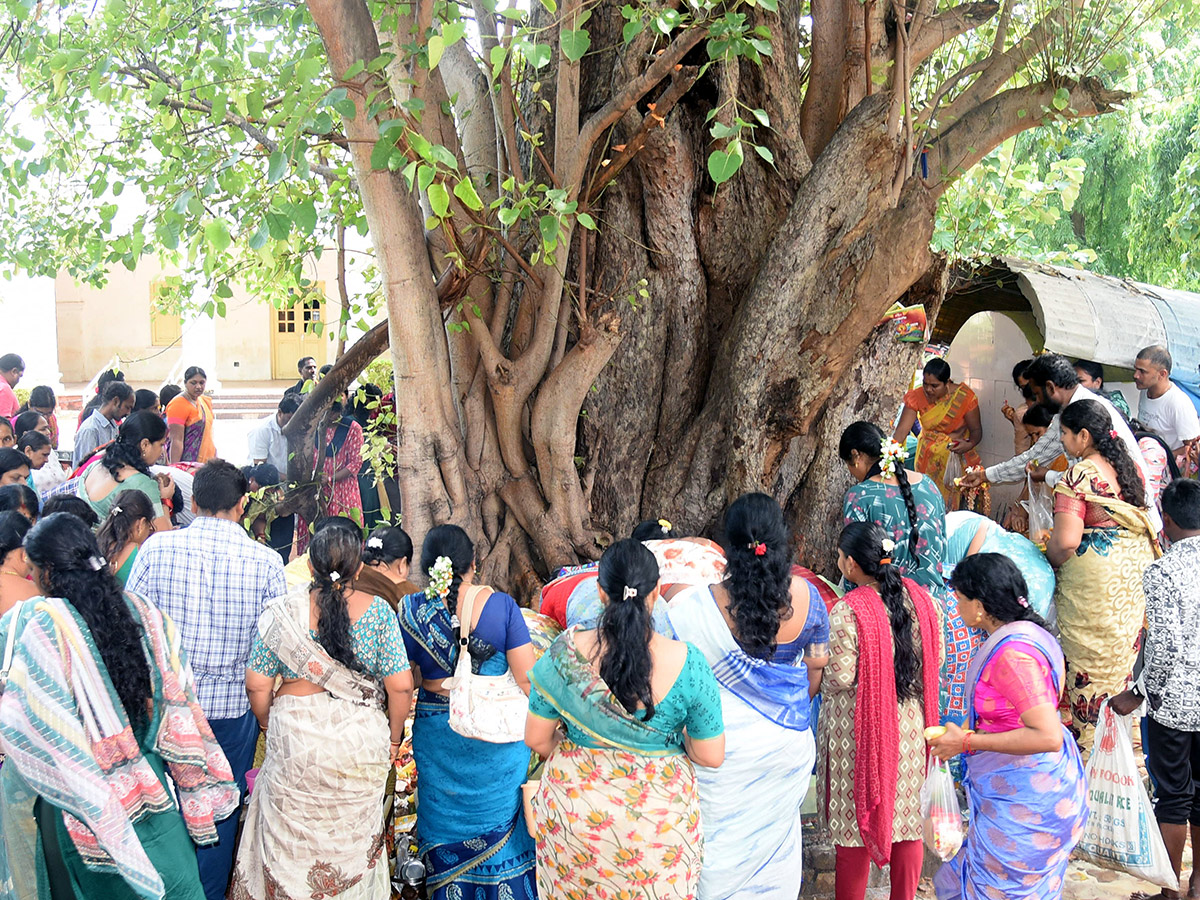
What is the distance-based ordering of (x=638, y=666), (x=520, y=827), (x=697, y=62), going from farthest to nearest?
(x=697, y=62) → (x=520, y=827) → (x=638, y=666)

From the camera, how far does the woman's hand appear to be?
3244 mm

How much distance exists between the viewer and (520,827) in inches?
148

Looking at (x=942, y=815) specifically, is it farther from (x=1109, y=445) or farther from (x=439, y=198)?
(x=439, y=198)

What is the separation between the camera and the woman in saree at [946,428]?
26.5 feet

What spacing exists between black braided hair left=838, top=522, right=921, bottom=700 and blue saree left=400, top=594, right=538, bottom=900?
143 centimetres

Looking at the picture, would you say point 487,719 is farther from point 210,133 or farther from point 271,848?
point 210,133

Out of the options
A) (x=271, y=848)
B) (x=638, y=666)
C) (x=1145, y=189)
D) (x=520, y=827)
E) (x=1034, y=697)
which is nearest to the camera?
(x=638, y=666)

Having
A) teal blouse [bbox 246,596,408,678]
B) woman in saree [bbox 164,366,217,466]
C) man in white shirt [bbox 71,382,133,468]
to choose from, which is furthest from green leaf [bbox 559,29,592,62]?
woman in saree [bbox 164,366,217,466]

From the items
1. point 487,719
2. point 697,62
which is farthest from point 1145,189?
point 487,719

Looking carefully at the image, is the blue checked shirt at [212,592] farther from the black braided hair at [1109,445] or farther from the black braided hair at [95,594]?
the black braided hair at [1109,445]

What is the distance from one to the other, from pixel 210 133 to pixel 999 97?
4518 mm

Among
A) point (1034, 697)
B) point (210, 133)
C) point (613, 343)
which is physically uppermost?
point (210, 133)

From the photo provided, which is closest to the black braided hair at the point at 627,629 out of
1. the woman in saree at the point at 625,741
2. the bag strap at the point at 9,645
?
the woman in saree at the point at 625,741

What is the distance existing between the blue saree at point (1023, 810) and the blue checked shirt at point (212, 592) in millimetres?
2537
